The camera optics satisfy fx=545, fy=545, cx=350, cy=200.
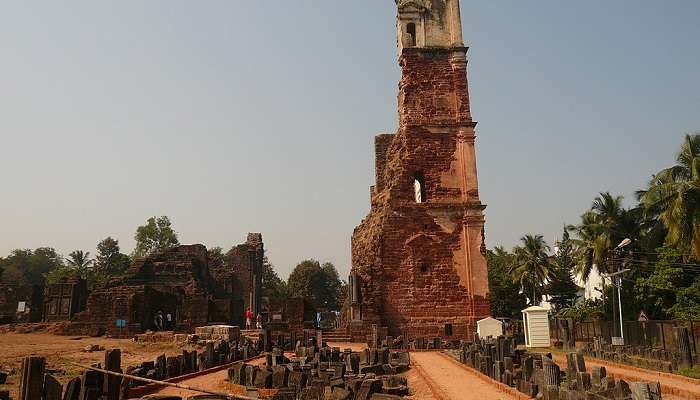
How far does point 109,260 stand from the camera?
204 ft

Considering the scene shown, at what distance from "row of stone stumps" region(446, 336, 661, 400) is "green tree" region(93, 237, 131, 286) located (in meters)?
53.3

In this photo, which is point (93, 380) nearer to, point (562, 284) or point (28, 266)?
point (562, 284)

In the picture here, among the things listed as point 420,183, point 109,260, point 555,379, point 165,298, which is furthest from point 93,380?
point 109,260

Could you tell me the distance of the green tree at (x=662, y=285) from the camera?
22906mm

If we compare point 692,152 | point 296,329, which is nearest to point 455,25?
point 692,152

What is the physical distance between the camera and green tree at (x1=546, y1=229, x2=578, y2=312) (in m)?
41.9

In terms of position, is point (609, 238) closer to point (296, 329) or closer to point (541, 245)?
point (541, 245)

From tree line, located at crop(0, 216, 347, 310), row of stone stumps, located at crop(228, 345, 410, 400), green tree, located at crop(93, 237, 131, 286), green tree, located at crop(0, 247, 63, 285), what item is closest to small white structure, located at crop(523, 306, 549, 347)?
row of stone stumps, located at crop(228, 345, 410, 400)

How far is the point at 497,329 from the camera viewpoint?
63.4ft

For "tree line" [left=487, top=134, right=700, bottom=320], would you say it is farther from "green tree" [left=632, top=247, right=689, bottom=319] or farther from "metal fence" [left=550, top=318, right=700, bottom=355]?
"metal fence" [left=550, top=318, right=700, bottom=355]

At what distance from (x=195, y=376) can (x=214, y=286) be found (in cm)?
2772

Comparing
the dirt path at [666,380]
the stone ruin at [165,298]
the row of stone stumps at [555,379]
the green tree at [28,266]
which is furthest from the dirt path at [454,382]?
the green tree at [28,266]

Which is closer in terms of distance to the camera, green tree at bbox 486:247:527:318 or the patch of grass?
the patch of grass

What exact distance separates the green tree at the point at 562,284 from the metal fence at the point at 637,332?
18.0 meters
